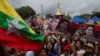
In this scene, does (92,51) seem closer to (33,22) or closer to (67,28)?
(67,28)

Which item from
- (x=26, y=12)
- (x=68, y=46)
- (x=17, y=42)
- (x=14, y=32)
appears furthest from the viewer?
(x=26, y=12)

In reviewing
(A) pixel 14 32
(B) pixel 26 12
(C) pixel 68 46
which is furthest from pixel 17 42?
(B) pixel 26 12

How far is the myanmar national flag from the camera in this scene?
617 cm

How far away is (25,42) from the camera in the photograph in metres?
6.64

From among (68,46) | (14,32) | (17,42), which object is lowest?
(68,46)

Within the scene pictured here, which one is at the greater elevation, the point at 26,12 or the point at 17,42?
the point at 17,42

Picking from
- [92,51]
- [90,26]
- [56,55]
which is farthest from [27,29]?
[90,26]

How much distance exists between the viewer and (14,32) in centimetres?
625

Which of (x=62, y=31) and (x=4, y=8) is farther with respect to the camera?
(x=62, y=31)

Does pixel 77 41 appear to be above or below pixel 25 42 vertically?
below

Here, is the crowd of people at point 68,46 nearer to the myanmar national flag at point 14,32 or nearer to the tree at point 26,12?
the myanmar national flag at point 14,32

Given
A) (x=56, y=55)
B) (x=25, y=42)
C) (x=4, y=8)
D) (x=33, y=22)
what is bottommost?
(x=33, y=22)

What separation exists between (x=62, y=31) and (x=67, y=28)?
0.28 metres

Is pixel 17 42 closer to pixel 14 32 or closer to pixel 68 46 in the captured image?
pixel 14 32
